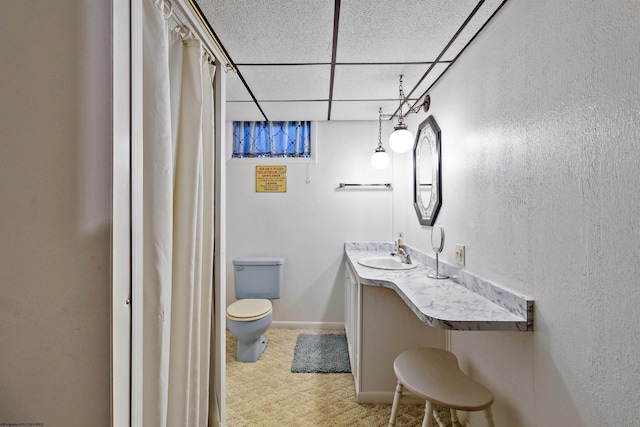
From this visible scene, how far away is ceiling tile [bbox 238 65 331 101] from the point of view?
1.75 m

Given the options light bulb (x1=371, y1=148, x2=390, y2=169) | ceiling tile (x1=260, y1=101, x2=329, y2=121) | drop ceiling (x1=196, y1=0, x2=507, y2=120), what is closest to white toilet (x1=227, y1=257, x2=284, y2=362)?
light bulb (x1=371, y1=148, x2=390, y2=169)

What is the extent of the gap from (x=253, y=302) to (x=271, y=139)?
1641 millimetres

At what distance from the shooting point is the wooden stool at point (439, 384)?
1.07 meters

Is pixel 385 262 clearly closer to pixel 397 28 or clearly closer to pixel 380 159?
pixel 380 159

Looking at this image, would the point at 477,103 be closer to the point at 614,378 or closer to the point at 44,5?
the point at 614,378

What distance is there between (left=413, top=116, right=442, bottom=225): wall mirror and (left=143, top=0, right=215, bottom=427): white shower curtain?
1480mm

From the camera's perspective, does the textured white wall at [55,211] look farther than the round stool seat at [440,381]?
No

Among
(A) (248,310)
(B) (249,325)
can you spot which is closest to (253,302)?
(A) (248,310)

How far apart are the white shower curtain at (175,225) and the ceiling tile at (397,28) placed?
0.75 m

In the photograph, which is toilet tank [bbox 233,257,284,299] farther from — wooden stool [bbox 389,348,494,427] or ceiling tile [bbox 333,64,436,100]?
ceiling tile [bbox 333,64,436,100]

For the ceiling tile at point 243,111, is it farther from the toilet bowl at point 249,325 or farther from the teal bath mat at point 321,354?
the teal bath mat at point 321,354

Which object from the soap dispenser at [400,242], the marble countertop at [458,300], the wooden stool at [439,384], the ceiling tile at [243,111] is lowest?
the wooden stool at [439,384]

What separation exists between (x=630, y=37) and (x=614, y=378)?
2.96 ft

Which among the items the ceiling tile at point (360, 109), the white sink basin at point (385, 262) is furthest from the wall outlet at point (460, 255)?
the ceiling tile at point (360, 109)
